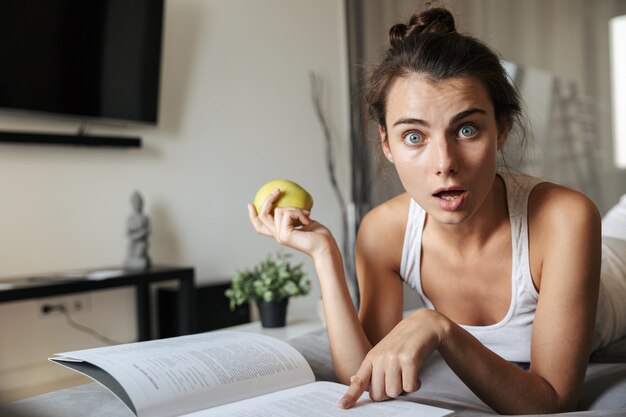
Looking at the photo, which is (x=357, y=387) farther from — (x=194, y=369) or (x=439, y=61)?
(x=439, y=61)

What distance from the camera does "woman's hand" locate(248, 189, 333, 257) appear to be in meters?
1.13

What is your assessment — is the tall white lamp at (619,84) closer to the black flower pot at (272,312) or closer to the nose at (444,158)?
the black flower pot at (272,312)

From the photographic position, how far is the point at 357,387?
2.57 feet

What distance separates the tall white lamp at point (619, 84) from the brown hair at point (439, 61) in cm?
240

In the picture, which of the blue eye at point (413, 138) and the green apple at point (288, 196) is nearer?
the blue eye at point (413, 138)

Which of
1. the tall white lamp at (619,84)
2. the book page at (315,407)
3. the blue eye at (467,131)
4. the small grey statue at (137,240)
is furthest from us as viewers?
the tall white lamp at (619,84)

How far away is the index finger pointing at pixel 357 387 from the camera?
0.76m

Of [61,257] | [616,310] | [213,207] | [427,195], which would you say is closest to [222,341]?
[427,195]

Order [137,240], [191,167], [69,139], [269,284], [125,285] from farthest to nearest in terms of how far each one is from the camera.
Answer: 1. [191,167]
2. [137,240]
3. [69,139]
4. [125,285]
5. [269,284]

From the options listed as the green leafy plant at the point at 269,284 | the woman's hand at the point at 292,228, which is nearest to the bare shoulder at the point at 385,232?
the woman's hand at the point at 292,228

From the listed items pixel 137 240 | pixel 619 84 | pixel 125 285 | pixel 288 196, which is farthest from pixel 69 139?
pixel 619 84

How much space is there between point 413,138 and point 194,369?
19.4 inches

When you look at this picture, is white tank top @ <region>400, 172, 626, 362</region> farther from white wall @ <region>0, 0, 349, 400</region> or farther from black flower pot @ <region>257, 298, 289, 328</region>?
white wall @ <region>0, 0, 349, 400</region>

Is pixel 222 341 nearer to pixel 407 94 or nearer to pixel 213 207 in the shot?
pixel 407 94
